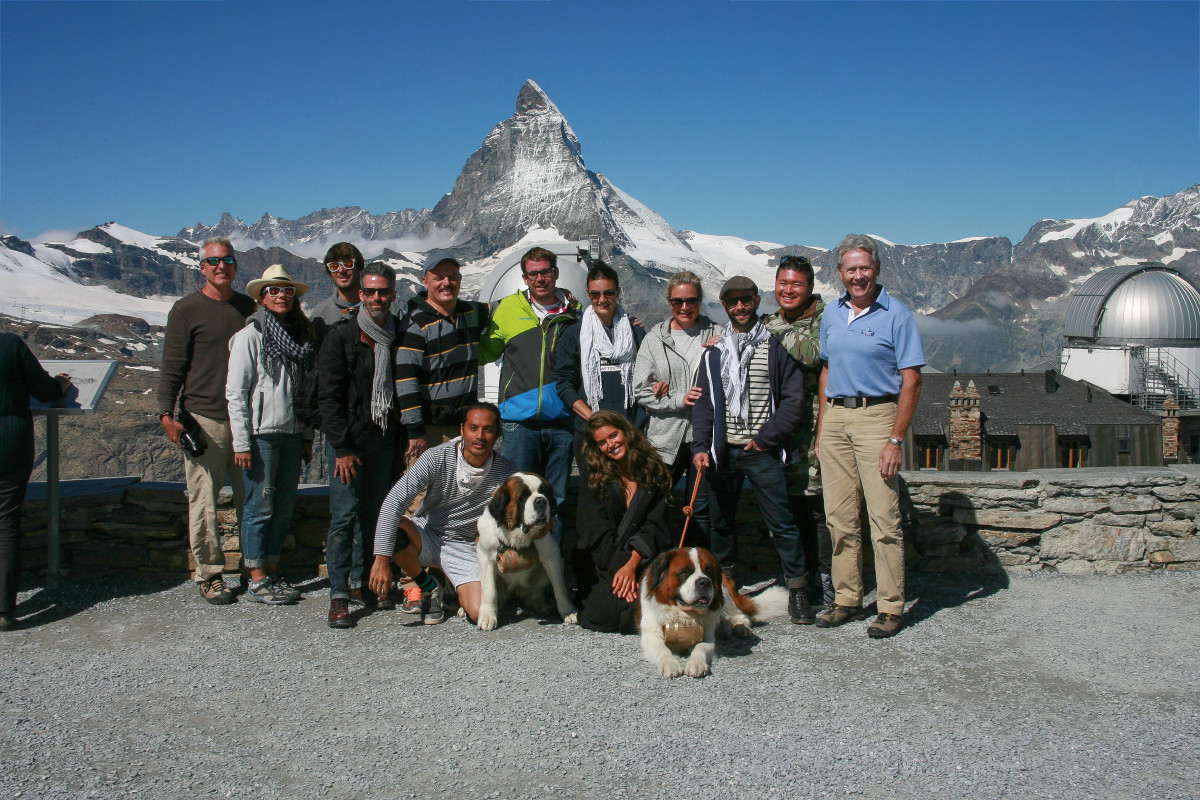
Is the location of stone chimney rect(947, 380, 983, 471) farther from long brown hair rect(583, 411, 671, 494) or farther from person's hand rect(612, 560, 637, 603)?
person's hand rect(612, 560, 637, 603)

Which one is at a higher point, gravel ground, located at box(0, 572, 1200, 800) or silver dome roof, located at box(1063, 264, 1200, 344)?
silver dome roof, located at box(1063, 264, 1200, 344)

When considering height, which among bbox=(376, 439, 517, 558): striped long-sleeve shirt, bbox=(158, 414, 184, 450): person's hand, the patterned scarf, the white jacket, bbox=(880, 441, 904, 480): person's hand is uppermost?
the patterned scarf

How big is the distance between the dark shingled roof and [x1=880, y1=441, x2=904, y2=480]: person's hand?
40.7m

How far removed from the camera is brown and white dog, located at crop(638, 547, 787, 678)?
12.5 feet

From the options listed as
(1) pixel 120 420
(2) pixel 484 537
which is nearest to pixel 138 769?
(2) pixel 484 537

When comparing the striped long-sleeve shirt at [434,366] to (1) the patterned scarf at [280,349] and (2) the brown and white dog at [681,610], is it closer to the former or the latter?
(1) the patterned scarf at [280,349]


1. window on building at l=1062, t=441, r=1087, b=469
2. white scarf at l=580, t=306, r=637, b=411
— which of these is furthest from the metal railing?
white scarf at l=580, t=306, r=637, b=411

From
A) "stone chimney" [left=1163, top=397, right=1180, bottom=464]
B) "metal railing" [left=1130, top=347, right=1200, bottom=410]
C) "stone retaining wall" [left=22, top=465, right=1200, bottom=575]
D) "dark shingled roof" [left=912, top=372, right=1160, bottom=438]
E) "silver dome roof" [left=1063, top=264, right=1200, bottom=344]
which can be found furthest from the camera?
"silver dome roof" [left=1063, top=264, right=1200, bottom=344]

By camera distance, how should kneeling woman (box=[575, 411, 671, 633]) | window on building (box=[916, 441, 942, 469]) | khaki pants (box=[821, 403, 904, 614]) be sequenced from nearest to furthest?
1. khaki pants (box=[821, 403, 904, 614])
2. kneeling woman (box=[575, 411, 671, 633])
3. window on building (box=[916, 441, 942, 469])

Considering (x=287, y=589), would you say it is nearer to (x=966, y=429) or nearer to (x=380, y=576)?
(x=380, y=576)

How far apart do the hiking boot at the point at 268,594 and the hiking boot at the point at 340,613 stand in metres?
0.48

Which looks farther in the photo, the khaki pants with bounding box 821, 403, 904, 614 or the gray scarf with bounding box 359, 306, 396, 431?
the gray scarf with bounding box 359, 306, 396, 431

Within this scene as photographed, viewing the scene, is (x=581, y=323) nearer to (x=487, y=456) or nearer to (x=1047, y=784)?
(x=487, y=456)

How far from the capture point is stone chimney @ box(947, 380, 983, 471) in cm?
3988
